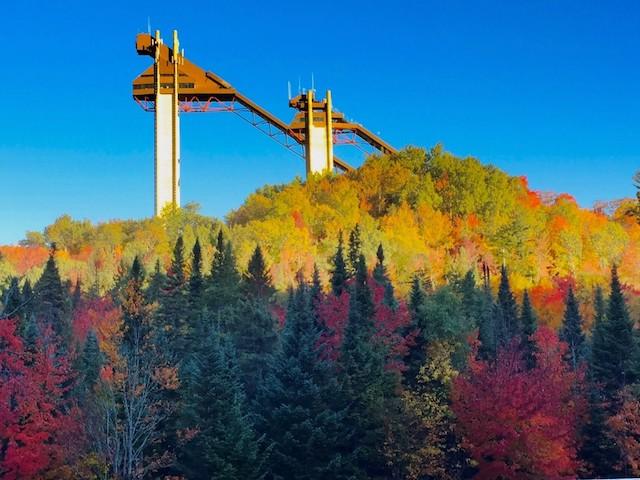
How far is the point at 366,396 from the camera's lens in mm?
34688

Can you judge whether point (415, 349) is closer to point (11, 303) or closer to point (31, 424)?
point (31, 424)

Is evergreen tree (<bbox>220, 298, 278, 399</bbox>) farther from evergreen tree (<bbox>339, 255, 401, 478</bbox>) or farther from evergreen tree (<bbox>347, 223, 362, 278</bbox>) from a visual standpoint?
evergreen tree (<bbox>347, 223, 362, 278</bbox>)

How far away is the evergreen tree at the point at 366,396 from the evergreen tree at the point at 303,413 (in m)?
0.61

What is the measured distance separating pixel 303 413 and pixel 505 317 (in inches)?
1136

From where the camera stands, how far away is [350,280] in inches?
2067

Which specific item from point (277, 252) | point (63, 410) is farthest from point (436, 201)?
point (63, 410)

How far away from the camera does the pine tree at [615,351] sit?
1700 inches

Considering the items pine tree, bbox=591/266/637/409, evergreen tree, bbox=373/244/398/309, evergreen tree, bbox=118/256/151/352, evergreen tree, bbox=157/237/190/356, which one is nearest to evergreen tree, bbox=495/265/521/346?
evergreen tree, bbox=373/244/398/309

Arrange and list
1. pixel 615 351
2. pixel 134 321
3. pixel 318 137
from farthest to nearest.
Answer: pixel 318 137, pixel 615 351, pixel 134 321

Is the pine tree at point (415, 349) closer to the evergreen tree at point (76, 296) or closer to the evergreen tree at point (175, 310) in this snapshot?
the evergreen tree at point (175, 310)

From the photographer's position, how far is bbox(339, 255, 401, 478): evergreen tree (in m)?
34.2

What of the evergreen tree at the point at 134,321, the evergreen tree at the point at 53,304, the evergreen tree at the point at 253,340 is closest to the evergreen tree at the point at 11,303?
the evergreen tree at the point at 134,321

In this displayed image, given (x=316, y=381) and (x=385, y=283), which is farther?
(x=385, y=283)

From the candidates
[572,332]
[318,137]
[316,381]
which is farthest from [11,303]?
[318,137]
